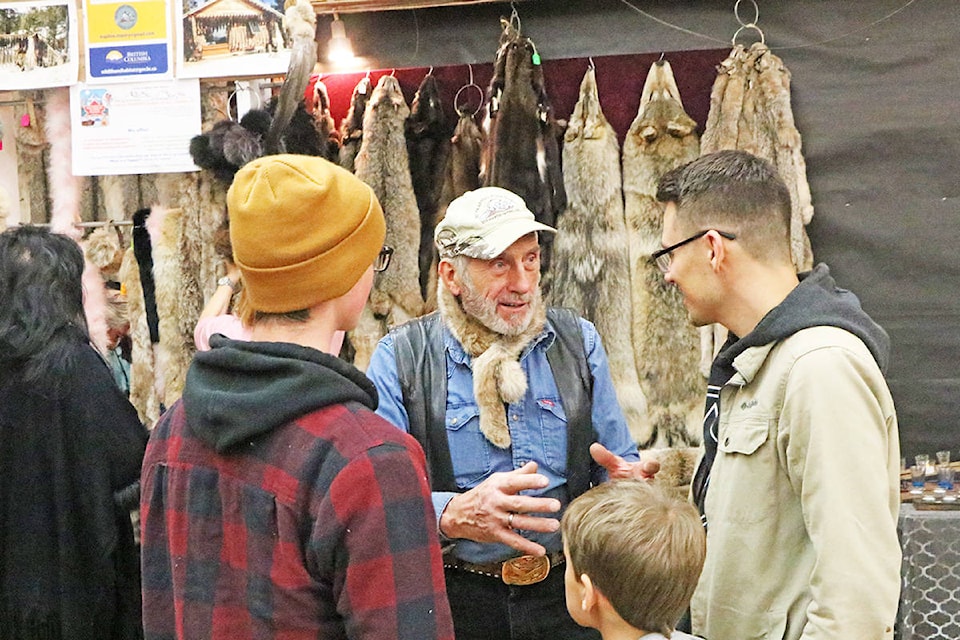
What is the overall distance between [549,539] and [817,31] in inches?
81.6

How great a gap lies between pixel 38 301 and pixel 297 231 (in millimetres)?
1651

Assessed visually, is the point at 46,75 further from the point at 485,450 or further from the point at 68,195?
the point at 485,450

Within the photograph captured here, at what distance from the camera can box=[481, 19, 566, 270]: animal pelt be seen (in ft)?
11.3

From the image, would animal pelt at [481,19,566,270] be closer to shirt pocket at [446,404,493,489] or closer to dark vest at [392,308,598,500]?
dark vest at [392,308,598,500]

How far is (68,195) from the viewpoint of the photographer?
13.1 ft

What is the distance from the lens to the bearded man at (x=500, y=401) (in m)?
2.43

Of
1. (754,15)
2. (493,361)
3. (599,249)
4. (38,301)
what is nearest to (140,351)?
(38,301)

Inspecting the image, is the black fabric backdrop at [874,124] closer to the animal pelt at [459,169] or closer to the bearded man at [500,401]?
the animal pelt at [459,169]

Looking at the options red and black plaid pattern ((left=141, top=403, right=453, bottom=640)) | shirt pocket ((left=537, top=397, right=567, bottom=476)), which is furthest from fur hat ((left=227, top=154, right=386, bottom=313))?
shirt pocket ((left=537, top=397, right=567, bottom=476))

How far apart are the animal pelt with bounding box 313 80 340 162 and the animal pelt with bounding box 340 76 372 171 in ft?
0.16

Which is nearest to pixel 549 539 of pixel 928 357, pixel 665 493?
pixel 665 493

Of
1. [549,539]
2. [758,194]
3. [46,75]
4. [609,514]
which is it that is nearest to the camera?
[609,514]

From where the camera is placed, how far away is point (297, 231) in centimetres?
146

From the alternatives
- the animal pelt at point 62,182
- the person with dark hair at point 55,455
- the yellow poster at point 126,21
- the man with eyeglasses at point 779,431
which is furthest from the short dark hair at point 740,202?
the animal pelt at point 62,182
